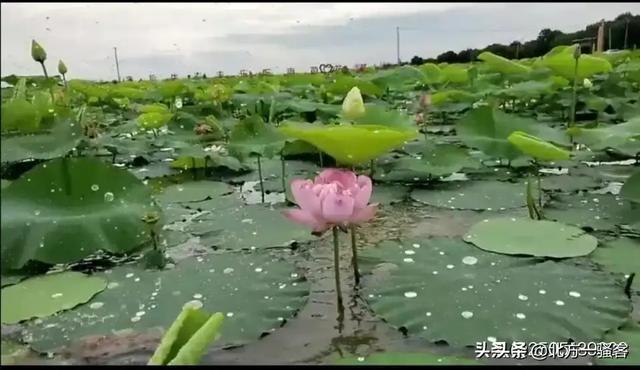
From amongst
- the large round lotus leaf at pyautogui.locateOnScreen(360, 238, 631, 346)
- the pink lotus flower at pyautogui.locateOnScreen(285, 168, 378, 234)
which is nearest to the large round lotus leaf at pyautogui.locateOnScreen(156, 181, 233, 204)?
the large round lotus leaf at pyautogui.locateOnScreen(360, 238, 631, 346)

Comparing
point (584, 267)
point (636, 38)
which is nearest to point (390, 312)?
point (584, 267)

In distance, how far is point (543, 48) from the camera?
13.8ft

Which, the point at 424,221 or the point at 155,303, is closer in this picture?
the point at 155,303

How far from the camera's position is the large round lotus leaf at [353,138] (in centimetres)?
117

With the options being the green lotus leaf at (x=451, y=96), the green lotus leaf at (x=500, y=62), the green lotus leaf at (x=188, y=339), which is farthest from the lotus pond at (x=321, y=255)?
the green lotus leaf at (x=451, y=96)

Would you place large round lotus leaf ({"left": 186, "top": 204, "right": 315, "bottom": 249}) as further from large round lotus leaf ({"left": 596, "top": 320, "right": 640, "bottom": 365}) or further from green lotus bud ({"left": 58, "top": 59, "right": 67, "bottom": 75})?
large round lotus leaf ({"left": 596, "top": 320, "right": 640, "bottom": 365})

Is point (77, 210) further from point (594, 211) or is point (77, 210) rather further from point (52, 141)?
point (594, 211)

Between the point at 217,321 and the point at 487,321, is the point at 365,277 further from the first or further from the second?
the point at 217,321


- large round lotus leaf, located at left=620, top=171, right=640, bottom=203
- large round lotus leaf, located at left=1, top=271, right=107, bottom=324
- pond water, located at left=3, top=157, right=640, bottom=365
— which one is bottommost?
pond water, located at left=3, top=157, right=640, bottom=365

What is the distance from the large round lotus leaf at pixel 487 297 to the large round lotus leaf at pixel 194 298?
18 cm

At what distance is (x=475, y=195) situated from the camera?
1.97 m

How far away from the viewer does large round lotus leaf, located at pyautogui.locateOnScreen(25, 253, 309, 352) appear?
3.50ft

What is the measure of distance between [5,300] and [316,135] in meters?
0.78

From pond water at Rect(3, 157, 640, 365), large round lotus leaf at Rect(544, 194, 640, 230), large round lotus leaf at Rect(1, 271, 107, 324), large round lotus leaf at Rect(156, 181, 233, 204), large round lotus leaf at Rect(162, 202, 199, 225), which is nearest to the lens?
pond water at Rect(3, 157, 640, 365)
